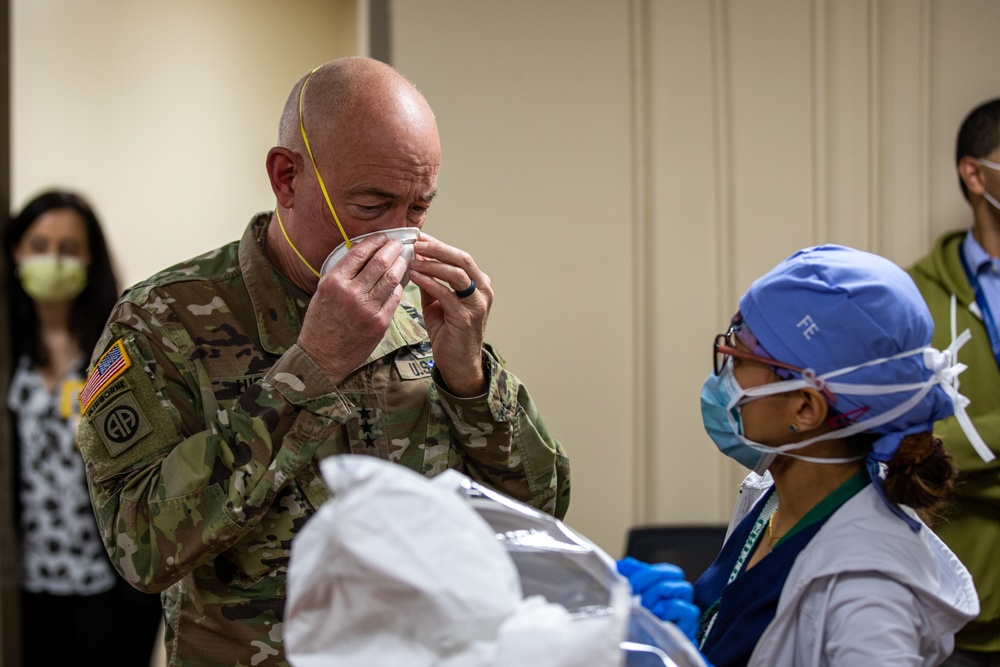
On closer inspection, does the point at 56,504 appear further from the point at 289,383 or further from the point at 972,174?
the point at 972,174

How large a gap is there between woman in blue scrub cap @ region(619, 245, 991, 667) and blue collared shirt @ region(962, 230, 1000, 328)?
53.6 inches

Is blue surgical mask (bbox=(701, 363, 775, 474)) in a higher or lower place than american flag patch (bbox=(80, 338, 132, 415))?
lower

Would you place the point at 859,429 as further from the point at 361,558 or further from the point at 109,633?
the point at 109,633

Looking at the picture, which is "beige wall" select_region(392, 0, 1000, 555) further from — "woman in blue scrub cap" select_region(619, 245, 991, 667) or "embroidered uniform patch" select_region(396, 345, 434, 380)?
"woman in blue scrub cap" select_region(619, 245, 991, 667)

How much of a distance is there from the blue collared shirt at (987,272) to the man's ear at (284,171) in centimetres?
196

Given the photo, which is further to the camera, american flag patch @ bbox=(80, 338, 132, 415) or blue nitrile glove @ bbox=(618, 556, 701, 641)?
american flag patch @ bbox=(80, 338, 132, 415)

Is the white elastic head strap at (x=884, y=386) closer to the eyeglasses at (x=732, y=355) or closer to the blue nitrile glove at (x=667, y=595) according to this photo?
the eyeglasses at (x=732, y=355)

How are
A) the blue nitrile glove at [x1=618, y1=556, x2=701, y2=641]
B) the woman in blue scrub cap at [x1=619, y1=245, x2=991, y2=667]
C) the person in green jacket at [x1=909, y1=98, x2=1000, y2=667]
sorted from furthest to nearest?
the person in green jacket at [x1=909, y1=98, x2=1000, y2=667]
the woman in blue scrub cap at [x1=619, y1=245, x2=991, y2=667]
the blue nitrile glove at [x1=618, y1=556, x2=701, y2=641]

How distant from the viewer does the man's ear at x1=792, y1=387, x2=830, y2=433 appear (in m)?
1.42

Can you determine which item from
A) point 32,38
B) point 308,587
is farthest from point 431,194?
point 32,38

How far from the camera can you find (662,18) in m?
3.14

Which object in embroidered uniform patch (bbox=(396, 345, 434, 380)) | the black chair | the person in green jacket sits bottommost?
the black chair

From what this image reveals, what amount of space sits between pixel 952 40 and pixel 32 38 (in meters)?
3.29

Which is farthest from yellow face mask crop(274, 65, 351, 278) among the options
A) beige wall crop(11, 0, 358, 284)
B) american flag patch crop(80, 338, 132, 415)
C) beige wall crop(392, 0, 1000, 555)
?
beige wall crop(11, 0, 358, 284)
